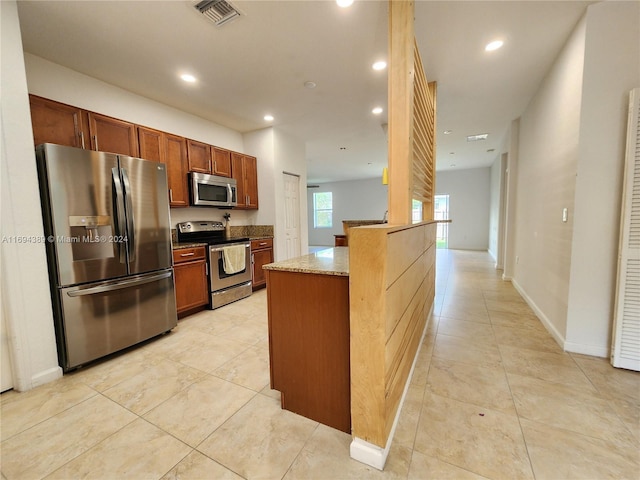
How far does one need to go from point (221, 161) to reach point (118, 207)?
195 cm

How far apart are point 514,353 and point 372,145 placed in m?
4.47

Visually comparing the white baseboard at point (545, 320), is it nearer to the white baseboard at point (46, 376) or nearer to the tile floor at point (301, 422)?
the tile floor at point (301, 422)

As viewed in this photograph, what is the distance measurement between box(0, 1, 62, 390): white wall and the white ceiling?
48 centimetres

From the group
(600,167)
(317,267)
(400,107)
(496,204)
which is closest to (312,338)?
(317,267)

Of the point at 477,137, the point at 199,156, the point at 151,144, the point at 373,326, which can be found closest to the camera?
the point at 373,326

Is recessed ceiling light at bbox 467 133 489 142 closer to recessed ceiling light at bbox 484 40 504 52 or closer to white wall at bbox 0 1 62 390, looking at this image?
recessed ceiling light at bbox 484 40 504 52

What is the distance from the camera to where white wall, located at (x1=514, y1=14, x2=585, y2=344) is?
2.15 metres

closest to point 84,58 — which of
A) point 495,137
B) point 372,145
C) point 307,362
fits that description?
point 307,362

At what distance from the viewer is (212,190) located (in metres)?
3.67

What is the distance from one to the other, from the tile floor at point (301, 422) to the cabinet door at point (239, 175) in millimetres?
2518

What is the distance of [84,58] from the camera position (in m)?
2.36

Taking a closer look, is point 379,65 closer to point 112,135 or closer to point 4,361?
point 112,135

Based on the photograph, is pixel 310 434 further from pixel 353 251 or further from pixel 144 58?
pixel 144 58

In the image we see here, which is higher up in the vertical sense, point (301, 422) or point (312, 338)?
point (312, 338)
